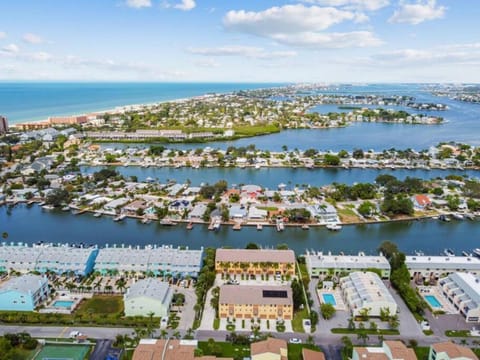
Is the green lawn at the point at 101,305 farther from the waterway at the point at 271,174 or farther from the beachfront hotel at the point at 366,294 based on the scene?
the waterway at the point at 271,174

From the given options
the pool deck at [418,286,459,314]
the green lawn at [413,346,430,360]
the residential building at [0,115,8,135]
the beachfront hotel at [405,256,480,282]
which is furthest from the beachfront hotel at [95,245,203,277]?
the residential building at [0,115,8,135]

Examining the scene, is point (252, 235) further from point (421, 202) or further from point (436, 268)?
point (421, 202)

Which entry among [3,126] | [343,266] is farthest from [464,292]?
[3,126]

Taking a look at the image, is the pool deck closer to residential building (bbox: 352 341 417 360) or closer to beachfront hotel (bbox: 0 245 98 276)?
residential building (bbox: 352 341 417 360)

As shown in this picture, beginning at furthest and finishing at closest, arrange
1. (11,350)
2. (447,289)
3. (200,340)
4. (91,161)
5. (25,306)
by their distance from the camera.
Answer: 1. (91,161)
2. (447,289)
3. (25,306)
4. (200,340)
5. (11,350)

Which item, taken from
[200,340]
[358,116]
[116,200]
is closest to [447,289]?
[200,340]

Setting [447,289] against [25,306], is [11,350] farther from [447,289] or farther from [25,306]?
[447,289]
